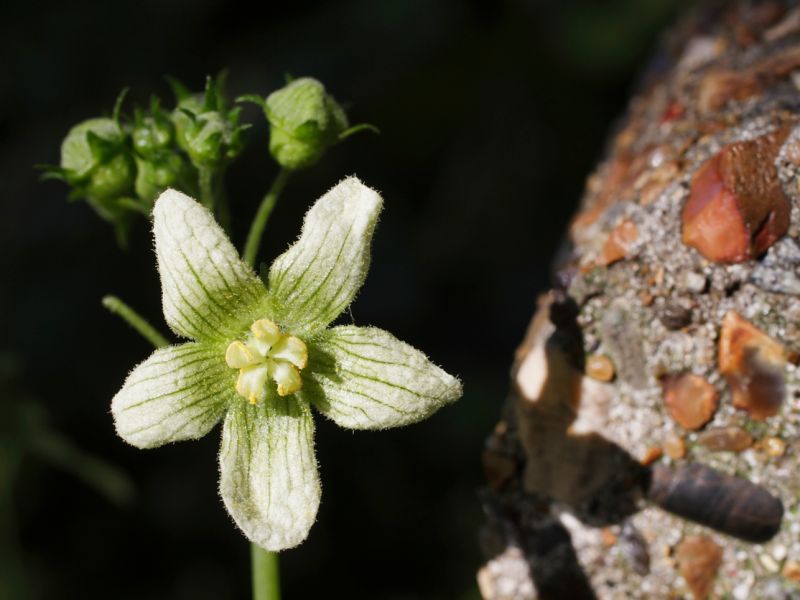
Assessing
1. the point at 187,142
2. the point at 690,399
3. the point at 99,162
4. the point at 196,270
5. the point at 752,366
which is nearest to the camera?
the point at 196,270

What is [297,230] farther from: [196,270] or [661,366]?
[661,366]

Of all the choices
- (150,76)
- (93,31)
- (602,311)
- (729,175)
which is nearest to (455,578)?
(602,311)

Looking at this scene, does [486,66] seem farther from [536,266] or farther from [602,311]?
[602,311]

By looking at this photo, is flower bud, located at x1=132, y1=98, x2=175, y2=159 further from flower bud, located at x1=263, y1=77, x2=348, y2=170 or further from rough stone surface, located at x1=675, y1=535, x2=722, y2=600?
rough stone surface, located at x1=675, y1=535, x2=722, y2=600

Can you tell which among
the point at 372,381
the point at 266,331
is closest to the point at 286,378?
the point at 266,331

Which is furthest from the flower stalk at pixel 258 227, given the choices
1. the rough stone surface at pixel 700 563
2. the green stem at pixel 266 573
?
the rough stone surface at pixel 700 563

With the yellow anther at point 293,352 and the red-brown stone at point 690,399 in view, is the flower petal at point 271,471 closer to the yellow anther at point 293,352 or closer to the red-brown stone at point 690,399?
the yellow anther at point 293,352

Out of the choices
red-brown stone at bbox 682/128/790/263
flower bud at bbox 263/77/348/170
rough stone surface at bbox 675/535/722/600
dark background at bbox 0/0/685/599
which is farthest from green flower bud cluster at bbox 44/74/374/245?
dark background at bbox 0/0/685/599
